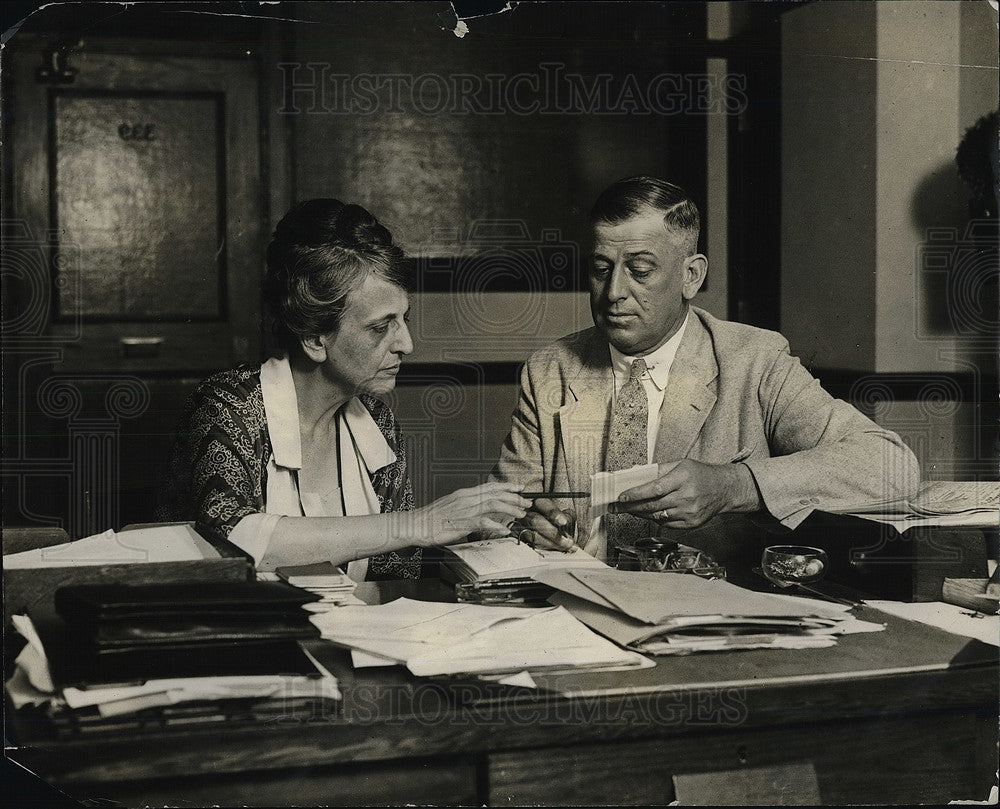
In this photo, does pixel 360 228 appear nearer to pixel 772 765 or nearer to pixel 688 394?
pixel 688 394

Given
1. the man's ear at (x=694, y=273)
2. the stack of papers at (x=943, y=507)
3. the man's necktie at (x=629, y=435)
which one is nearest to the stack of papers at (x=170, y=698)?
the man's necktie at (x=629, y=435)

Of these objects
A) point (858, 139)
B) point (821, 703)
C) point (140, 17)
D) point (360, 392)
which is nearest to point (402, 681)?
point (821, 703)

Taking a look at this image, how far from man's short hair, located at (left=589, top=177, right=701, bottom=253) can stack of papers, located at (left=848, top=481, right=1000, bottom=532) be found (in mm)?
630

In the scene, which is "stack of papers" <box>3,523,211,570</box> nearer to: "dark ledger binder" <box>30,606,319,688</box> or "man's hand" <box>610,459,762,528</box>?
"dark ledger binder" <box>30,606,319,688</box>

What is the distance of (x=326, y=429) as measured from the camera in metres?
1.84

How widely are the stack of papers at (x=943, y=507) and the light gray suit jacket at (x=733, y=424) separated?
0.07ft

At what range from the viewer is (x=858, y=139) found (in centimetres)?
189

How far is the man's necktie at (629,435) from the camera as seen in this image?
1.82m

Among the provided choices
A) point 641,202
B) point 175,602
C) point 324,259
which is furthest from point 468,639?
point 641,202

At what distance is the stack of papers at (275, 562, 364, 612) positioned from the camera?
1568 millimetres

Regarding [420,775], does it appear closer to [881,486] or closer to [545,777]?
[545,777]

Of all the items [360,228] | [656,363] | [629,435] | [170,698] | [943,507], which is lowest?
[170,698]

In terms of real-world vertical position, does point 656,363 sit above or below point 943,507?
above

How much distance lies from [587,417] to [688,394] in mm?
192
